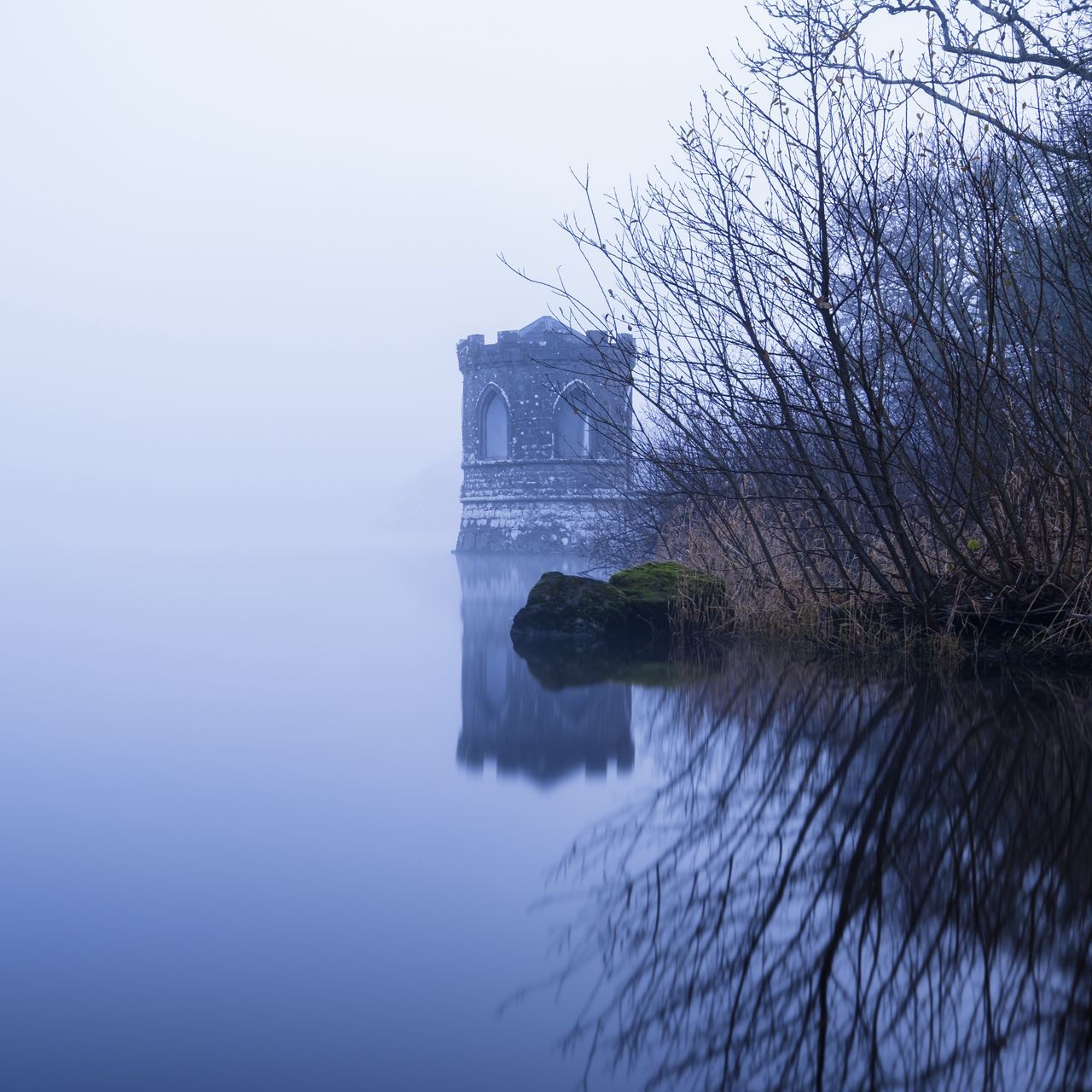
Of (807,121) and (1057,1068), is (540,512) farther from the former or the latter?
(1057,1068)

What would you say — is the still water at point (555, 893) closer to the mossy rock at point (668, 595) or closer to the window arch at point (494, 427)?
the mossy rock at point (668, 595)

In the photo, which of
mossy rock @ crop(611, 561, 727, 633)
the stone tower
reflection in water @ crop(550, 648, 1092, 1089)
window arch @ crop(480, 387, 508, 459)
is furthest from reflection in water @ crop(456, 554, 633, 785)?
window arch @ crop(480, 387, 508, 459)

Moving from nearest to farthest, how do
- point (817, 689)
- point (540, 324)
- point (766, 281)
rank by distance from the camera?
point (817, 689) < point (766, 281) < point (540, 324)

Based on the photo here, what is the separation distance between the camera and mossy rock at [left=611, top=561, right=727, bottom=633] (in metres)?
8.82

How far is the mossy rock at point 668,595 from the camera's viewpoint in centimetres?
882

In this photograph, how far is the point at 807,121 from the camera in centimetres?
542

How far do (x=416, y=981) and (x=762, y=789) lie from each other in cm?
162

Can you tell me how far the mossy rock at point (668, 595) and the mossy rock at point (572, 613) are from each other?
173 millimetres

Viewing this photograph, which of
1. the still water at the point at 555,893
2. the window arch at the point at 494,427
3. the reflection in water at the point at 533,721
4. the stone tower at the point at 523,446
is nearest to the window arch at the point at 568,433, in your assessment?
the stone tower at the point at 523,446

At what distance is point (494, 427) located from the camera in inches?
1308

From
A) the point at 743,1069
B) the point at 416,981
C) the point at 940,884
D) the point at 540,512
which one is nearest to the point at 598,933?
the point at 416,981

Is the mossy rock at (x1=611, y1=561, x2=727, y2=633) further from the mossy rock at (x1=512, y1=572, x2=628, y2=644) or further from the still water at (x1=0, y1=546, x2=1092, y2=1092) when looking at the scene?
the still water at (x1=0, y1=546, x2=1092, y2=1092)

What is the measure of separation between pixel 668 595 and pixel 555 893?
274 inches

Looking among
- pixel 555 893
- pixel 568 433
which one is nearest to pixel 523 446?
pixel 568 433
